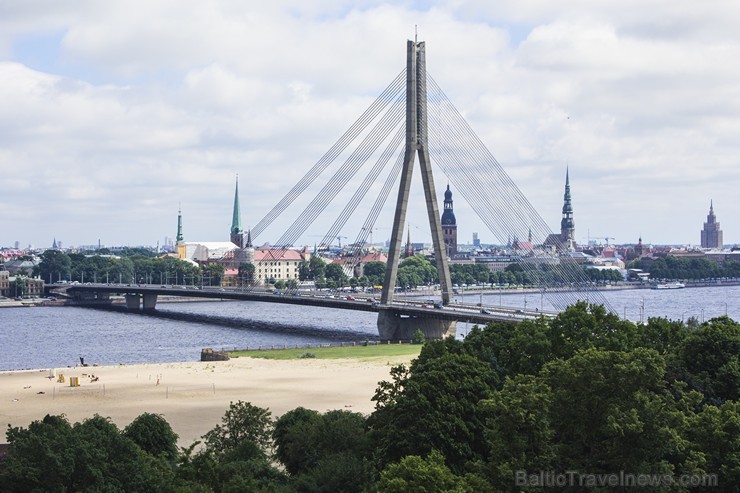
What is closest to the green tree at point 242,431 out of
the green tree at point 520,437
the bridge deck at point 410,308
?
the green tree at point 520,437

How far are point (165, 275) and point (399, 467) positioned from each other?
146417 millimetres

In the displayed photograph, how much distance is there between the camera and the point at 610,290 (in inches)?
7047

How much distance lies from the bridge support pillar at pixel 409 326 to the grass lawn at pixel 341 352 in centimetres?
691

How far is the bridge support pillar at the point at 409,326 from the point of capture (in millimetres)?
77188

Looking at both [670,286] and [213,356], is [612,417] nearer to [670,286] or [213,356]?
[213,356]

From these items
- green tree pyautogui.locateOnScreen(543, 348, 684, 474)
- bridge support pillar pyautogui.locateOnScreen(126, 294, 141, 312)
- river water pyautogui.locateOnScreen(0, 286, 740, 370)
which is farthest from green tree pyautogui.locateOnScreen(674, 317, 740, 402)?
bridge support pillar pyautogui.locateOnScreen(126, 294, 141, 312)

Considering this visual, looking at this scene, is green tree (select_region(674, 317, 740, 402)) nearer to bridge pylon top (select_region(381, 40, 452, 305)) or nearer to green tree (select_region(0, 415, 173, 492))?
green tree (select_region(0, 415, 173, 492))

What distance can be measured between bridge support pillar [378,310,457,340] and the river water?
74.8 inches

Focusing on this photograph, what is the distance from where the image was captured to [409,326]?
7869 centimetres

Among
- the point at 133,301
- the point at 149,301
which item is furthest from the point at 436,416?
the point at 133,301

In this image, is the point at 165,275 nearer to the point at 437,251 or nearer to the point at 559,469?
the point at 437,251

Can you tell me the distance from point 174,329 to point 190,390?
4631 cm

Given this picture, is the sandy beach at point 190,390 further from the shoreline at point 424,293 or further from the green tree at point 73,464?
the shoreline at point 424,293

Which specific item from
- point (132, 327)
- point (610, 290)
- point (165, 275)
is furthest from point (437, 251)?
point (610, 290)
